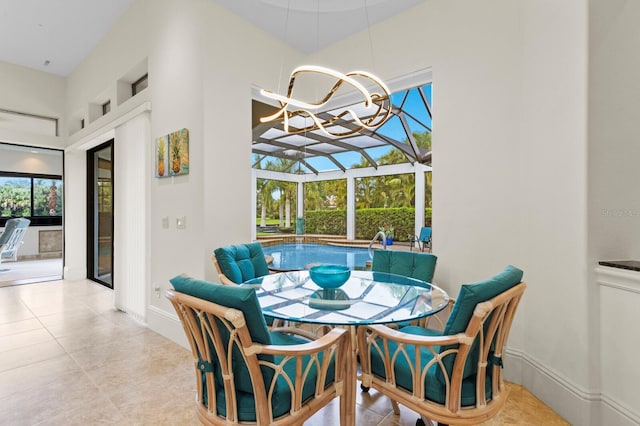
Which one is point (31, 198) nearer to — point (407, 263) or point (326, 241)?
point (326, 241)

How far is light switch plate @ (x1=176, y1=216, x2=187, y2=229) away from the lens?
3.02 m

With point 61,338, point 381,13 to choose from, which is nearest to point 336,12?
point 381,13

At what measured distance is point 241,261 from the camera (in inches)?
104

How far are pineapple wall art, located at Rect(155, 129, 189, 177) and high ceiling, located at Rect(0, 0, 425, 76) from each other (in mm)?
1371

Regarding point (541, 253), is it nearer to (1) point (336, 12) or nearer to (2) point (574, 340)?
(2) point (574, 340)

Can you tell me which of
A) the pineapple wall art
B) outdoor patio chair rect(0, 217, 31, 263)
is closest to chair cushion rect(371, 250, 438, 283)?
the pineapple wall art

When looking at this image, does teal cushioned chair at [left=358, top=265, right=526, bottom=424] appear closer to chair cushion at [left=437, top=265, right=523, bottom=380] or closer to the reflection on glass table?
chair cushion at [left=437, top=265, right=523, bottom=380]

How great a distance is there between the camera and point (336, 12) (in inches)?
123

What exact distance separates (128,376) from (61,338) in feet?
4.44

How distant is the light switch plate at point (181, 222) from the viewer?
3.02 m

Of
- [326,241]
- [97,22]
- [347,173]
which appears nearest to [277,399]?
[326,241]

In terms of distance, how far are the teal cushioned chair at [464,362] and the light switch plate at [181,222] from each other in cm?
227

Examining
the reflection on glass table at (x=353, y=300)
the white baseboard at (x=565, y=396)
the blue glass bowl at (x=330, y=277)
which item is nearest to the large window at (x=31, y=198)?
Result: the reflection on glass table at (x=353, y=300)

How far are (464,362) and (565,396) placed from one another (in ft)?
4.05
